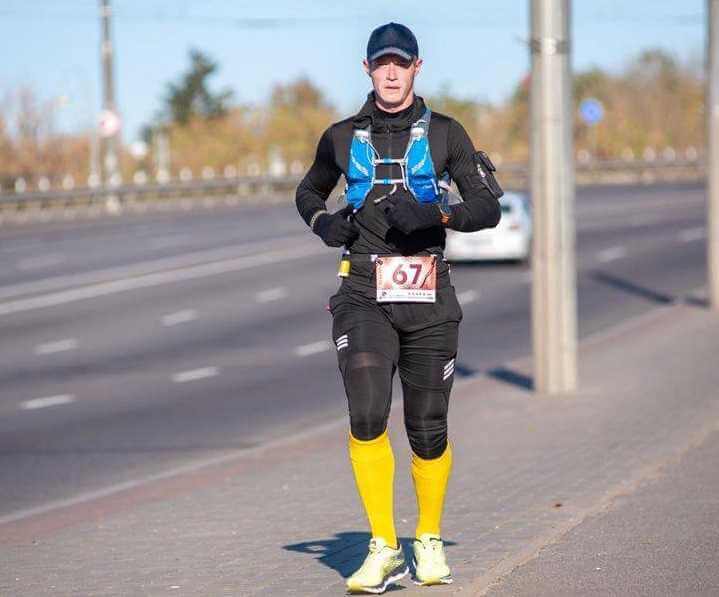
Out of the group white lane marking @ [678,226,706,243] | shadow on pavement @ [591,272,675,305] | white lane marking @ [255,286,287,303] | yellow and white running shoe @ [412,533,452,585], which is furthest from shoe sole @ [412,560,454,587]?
white lane marking @ [678,226,706,243]

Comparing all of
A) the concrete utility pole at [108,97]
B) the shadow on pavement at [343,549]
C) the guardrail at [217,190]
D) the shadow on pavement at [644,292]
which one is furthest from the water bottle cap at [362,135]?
the concrete utility pole at [108,97]

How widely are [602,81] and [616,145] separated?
2276 centimetres

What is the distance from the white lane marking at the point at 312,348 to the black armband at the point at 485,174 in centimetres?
1439

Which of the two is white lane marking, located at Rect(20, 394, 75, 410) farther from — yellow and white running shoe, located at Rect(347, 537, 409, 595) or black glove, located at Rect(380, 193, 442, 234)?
black glove, located at Rect(380, 193, 442, 234)

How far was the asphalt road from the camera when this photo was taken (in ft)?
45.3

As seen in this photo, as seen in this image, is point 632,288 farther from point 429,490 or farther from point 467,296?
point 429,490

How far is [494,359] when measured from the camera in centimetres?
1941

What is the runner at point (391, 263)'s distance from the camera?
20.7 ft

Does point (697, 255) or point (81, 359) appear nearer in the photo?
point (81, 359)

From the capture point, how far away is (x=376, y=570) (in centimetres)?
627

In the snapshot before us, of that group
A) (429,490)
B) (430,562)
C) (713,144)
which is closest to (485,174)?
(429,490)

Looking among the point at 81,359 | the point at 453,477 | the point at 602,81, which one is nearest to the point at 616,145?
the point at 602,81

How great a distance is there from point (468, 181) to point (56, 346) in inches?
664

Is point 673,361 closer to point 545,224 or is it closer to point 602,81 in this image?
point 545,224
